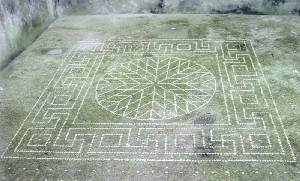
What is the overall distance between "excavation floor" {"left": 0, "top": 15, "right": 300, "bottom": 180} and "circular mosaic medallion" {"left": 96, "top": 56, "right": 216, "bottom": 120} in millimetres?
11

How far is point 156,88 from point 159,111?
0.45 meters

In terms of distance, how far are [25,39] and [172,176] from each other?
3.29 meters

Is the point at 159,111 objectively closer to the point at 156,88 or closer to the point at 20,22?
the point at 156,88

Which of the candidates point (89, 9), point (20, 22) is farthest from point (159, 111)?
point (89, 9)

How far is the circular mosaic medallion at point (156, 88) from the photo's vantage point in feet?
12.4

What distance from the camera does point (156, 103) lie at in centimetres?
387

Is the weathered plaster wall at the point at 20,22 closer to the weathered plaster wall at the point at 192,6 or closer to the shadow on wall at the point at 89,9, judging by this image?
the shadow on wall at the point at 89,9

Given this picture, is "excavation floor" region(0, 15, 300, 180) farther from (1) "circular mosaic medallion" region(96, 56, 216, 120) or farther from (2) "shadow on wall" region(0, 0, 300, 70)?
(2) "shadow on wall" region(0, 0, 300, 70)

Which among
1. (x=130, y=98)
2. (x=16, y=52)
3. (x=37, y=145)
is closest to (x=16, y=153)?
(x=37, y=145)

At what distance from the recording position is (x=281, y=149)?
3.16 meters

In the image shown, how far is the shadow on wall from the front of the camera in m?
5.04

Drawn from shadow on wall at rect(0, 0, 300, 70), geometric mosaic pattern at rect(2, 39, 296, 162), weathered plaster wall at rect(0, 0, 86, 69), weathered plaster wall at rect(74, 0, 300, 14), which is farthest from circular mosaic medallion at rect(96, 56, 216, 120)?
weathered plaster wall at rect(74, 0, 300, 14)

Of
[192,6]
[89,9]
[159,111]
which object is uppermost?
[192,6]

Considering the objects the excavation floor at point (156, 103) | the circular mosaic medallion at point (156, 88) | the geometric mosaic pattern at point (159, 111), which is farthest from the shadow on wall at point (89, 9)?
the circular mosaic medallion at point (156, 88)
